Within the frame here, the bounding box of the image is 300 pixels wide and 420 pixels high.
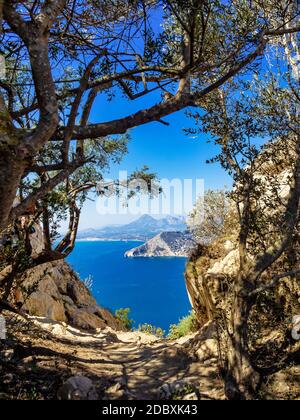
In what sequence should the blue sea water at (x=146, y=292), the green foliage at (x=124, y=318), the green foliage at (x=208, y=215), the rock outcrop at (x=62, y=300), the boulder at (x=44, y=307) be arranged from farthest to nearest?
the blue sea water at (x=146, y=292), the green foliage at (x=124, y=318), the green foliage at (x=208, y=215), the rock outcrop at (x=62, y=300), the boulder at (x=44, y=307)

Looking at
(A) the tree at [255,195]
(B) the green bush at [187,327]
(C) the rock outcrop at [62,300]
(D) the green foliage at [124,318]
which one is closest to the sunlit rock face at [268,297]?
(A) the tree at [255,195]

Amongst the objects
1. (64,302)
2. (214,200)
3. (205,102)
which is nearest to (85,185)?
(205,102)

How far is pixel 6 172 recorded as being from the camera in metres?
4.10

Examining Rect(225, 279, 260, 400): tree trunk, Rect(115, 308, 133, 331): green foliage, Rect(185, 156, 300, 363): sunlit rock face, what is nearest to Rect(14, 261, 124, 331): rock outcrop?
Rect(115, 308, 133, 331): green foliage

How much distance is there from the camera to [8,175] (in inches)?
162

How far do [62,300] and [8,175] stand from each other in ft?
59.9

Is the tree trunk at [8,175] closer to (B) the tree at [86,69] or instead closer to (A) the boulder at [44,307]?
(B) the tree at [86,69]

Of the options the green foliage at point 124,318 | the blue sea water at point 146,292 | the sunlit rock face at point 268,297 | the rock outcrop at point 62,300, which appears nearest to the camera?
the sunlit rock face at point 268,297

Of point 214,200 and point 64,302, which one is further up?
point 214,200

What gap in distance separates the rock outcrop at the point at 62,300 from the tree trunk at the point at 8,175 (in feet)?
39.9

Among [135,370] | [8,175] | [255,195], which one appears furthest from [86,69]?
[135,370]

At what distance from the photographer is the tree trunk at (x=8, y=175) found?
4.07 meters
